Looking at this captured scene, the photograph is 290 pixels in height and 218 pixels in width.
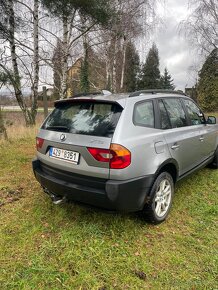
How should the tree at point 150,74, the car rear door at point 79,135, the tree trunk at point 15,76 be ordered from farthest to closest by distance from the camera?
the tree at point 150,74, the tree trunk at point 15,76, the car rear door at point 79,135

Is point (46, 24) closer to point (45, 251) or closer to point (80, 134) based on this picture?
point (80, 134)

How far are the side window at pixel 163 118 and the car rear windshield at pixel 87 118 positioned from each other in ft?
2.54

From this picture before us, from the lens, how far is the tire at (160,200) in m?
2.81

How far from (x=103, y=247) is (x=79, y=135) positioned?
122cm

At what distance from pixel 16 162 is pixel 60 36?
832 cm

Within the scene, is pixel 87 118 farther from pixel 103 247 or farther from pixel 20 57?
pixel 20 57

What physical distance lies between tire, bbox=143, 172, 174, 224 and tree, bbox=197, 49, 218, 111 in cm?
2052

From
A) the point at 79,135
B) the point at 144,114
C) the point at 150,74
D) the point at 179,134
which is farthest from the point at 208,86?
the point at 79,135

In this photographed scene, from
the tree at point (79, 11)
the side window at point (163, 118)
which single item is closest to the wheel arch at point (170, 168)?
the side window at point (163, 118)

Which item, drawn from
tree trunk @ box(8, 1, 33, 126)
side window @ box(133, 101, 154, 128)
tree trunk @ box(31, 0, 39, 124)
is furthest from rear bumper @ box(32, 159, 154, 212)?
tree trunk @ box(31, 0, 39, 124)

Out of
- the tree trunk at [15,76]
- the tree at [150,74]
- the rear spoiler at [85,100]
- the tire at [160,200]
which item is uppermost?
the tree at [150,74]

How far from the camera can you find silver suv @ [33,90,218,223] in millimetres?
2438

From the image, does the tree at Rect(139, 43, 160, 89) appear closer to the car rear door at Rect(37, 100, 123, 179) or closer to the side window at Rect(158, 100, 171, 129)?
the side window at Rect(158, 100, 171, 129)

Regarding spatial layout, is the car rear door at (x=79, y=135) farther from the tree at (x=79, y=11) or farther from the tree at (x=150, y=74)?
the tree at (x=150, y=74)
